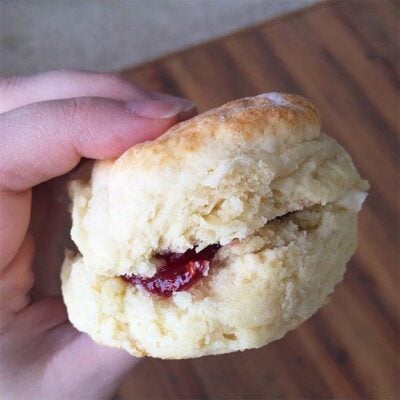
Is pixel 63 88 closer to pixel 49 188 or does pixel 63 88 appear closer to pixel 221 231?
pixel 49 188

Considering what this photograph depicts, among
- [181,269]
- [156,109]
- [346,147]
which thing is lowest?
[346,147]

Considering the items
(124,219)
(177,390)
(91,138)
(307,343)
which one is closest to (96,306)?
(124,219)

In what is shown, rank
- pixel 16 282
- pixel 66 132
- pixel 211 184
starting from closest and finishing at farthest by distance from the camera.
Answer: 1. pixel 211 184
2. pixel 66 132
3. pixel 16 282

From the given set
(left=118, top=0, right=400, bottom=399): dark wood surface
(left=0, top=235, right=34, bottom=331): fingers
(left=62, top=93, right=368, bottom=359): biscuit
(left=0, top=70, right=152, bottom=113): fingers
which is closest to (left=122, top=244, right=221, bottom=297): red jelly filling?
(left=62, top=93, right=368, bottom=359): biscuit

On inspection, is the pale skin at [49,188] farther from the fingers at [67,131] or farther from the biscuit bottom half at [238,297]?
the biscuit bottom half at [238,297]

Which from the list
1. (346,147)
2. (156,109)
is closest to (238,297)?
(156,109)

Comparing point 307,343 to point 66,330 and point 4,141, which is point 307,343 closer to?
point 66,330
